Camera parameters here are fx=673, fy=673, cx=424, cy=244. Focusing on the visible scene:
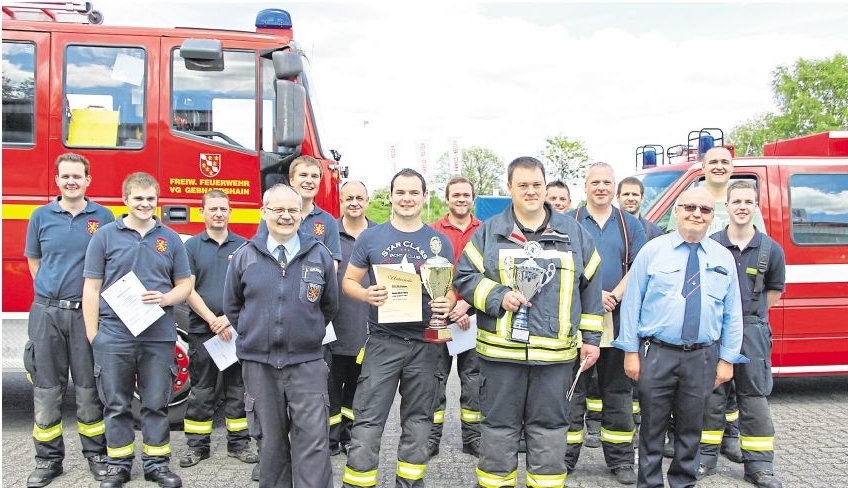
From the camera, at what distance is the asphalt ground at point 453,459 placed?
4500mm

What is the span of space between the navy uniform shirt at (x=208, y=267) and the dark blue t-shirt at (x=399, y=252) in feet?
4.28

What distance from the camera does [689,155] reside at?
7.49 metres

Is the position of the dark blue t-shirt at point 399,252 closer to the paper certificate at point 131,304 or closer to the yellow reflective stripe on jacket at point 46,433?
the paper certificate at point 131,304

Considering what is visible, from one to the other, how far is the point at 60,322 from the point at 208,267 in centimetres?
100

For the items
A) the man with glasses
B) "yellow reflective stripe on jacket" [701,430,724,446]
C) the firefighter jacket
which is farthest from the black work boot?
"yellow reflective stripe on jacket" [701,430,724,446]

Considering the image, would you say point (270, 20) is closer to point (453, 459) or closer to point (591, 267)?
point (591, 267)

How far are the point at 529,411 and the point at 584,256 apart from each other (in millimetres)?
914

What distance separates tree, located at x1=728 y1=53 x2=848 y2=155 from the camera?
3469 centimetres

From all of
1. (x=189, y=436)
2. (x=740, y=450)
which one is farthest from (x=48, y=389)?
(x=740, y=450)

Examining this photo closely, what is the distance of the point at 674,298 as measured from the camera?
392cm

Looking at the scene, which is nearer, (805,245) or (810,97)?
(805,245)

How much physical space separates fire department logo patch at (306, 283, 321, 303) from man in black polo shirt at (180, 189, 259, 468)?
145 cm

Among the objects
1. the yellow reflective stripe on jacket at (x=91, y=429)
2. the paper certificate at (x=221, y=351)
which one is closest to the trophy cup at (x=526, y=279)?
the paper certificate at (x=221, y=351)

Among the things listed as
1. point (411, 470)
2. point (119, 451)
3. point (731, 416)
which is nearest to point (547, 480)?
point (411, 470)
